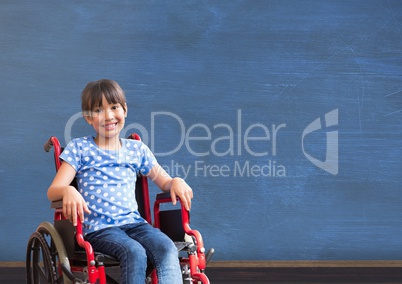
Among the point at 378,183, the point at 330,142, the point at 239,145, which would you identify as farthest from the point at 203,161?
the point at 378,183

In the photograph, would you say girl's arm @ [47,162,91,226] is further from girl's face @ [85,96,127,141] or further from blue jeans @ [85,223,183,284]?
girl's face @ [85,96,127,141]

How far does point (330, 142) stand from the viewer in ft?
13.1

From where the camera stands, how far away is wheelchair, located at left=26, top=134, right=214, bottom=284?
2.21m

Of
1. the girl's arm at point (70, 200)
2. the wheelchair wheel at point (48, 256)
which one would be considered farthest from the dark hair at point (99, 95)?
the wheelchair wheel at point (48, 256)

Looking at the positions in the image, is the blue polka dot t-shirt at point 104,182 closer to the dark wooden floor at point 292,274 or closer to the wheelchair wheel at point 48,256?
the wheelchair wheel at point 48,256

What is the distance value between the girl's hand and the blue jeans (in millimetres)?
121

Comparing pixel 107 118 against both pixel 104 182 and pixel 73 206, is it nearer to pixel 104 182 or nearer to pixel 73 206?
pixel 104 182

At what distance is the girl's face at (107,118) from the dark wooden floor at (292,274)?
1336 mm

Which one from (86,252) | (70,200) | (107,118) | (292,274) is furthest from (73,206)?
(292,274)

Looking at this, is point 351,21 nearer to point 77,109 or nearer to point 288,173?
point 288,173

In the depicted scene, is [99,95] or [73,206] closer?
[73,206]

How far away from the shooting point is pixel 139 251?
221 cm

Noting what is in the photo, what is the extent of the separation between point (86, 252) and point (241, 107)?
6.26 ft

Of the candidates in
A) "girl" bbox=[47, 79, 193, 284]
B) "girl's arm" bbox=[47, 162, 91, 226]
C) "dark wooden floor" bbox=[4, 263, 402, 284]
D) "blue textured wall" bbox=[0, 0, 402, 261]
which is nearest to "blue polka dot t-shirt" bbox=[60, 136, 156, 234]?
"girl" bbox=[47, 79, 193, 284]
